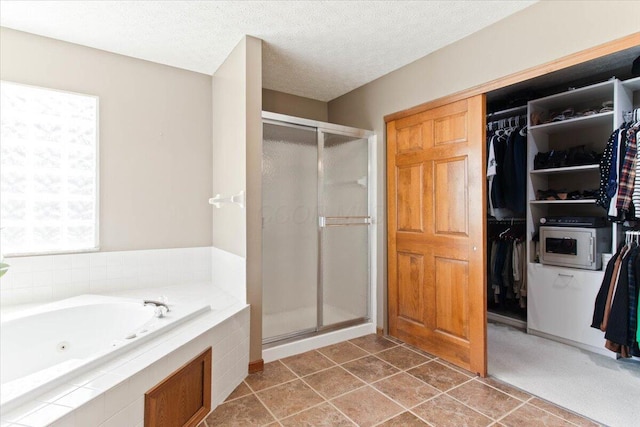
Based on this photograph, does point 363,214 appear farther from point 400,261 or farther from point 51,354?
point 51,354

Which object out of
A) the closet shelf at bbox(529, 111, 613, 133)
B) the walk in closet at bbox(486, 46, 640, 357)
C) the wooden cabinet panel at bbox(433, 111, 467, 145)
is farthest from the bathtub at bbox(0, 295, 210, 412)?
the closet shelf at bbox(529, 111, 613, 133)

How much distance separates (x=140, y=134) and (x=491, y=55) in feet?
8.95

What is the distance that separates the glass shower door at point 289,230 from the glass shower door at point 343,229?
95 mm

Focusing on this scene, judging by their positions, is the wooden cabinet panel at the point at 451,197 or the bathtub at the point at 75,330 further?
the wooden cabinet panel at the point at 451,197

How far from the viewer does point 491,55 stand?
2262 millimetres

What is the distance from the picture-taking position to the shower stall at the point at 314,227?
272 cm

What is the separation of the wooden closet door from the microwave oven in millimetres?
1145

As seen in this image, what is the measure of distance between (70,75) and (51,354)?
196cm

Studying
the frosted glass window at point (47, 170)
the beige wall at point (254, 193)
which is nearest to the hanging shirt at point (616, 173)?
the beige wall at point (254, 193)

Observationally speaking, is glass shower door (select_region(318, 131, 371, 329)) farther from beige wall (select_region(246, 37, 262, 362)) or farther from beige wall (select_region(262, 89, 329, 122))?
beige wall (select_region(262, 89, 329, 122))

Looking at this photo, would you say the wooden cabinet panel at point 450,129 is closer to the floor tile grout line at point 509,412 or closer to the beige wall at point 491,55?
the beige wall at point 491,55

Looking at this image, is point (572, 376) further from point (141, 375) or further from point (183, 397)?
point (141, 375)

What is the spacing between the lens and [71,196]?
2521 mm

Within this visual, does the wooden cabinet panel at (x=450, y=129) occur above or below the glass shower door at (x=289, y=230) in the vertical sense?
above
